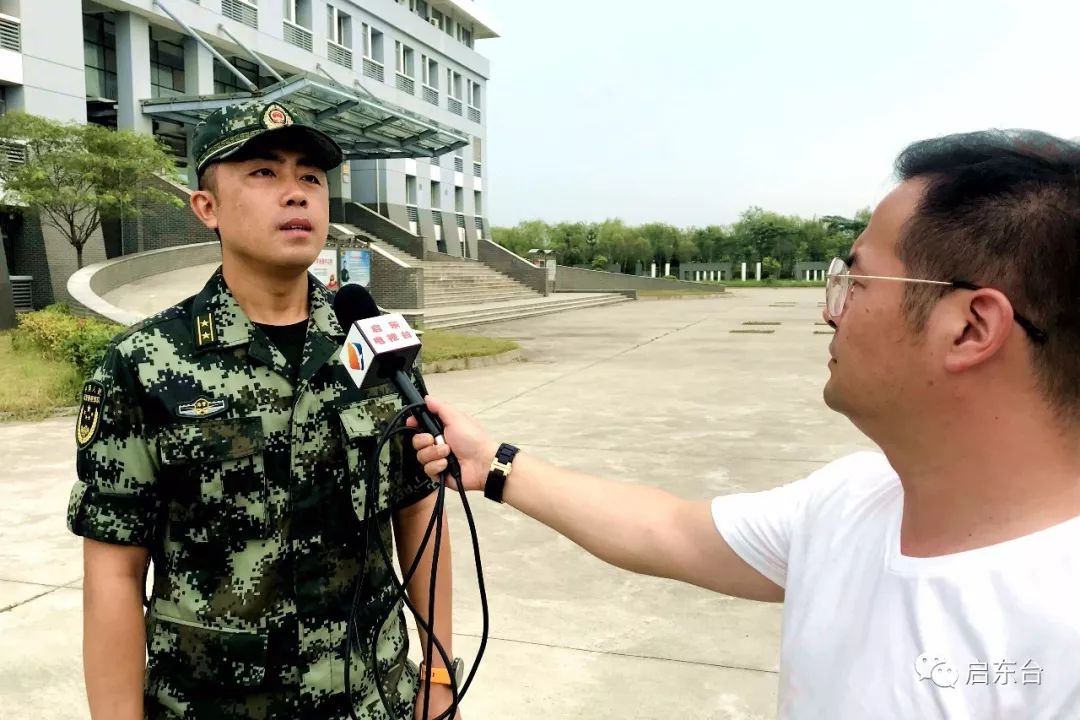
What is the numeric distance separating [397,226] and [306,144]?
2581 centimetres

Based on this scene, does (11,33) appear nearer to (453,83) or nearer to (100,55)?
(100,55)

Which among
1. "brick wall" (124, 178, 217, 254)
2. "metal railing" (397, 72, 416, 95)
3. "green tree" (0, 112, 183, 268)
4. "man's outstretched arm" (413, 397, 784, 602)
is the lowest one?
"man's outstretched arm" (413, 397, 784, 602)

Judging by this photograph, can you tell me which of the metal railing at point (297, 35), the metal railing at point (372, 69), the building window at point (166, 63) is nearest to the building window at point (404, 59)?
the metal railing at point (372, 69)

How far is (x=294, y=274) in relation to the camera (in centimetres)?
165

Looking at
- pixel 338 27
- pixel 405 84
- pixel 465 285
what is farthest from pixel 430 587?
pixel 405 84

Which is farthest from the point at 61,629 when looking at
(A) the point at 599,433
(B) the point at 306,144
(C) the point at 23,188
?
(C) the point at 23,188

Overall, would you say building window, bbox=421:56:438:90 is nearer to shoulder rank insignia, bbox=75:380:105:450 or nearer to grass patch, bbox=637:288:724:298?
grass patch, bbox=637:288:724:298

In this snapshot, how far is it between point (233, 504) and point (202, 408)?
7.1 inches

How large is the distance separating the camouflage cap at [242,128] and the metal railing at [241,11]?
885 inches

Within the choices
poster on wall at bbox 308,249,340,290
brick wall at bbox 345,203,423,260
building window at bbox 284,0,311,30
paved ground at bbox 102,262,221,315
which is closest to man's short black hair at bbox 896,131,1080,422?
poster on wall at bbox 308,249,340,290

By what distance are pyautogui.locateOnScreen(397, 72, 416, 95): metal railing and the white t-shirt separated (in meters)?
30.5

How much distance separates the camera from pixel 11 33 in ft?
51.5

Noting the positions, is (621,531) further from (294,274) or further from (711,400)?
(711,400)

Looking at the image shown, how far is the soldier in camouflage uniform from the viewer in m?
1.45
